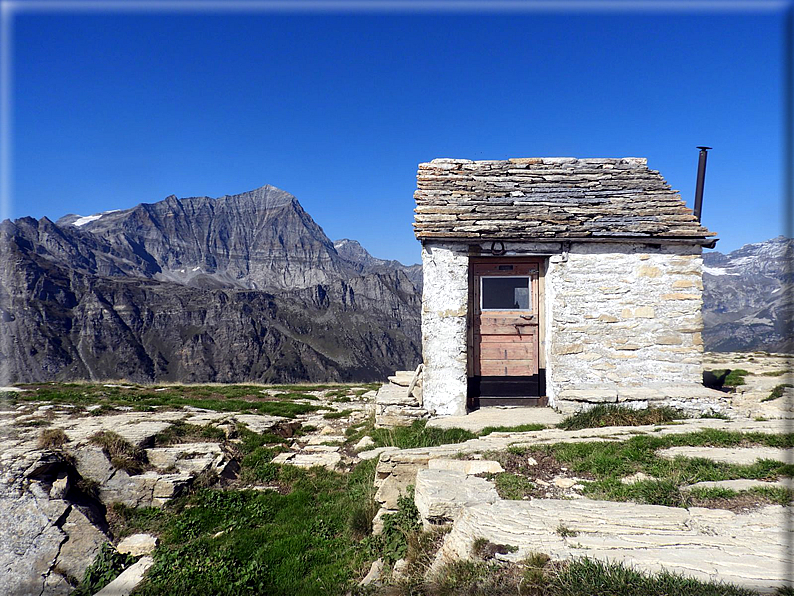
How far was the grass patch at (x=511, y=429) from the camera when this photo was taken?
8.05 metres

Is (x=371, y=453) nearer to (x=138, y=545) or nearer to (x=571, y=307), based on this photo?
(x=138, y=545)

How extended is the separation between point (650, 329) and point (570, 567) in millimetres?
7711

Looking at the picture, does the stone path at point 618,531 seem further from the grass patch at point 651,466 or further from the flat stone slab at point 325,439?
the flat stone slab at point 325,439

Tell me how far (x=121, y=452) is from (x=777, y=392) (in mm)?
14142

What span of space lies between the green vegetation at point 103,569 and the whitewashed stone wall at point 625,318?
8.23m

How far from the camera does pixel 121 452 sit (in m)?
7.72

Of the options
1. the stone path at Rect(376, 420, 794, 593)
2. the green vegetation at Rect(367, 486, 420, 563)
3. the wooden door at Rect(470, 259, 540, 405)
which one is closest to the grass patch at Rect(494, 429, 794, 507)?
the stone path at Rect(376, 420, 794, 593)

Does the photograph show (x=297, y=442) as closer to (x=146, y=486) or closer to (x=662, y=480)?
(x=146, y=486)

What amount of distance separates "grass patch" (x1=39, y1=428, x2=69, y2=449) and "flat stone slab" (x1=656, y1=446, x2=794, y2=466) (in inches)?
387

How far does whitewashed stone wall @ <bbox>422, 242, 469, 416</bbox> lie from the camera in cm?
950

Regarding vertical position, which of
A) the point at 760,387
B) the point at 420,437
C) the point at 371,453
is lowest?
the point at 371,453

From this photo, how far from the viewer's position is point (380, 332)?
176875 millimetres

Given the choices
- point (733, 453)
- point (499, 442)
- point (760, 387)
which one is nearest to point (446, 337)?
point (499, 442)

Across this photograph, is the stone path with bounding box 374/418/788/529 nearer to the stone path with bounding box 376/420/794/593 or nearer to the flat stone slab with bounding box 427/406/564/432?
the flat stone slab with bounding box 427/406/564/432
